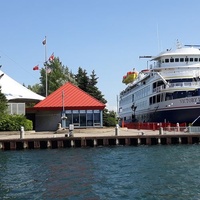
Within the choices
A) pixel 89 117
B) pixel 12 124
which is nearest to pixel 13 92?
pixel 12 124

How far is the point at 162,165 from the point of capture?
25578 mm

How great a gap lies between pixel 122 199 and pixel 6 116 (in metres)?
32.6

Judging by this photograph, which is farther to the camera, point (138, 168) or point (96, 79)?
point (96, 79)

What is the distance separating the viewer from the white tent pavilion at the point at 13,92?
181 ft

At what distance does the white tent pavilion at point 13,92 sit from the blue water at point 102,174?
21.1 m

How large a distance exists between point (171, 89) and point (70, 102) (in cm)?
1306

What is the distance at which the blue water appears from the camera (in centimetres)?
1800

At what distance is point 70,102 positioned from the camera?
52031mm

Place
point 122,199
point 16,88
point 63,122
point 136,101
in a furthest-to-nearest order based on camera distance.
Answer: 1. point 136,101
2. point 16,88
3. point 63,122
4. point 122,199

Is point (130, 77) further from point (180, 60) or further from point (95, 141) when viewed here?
point (95, 141)

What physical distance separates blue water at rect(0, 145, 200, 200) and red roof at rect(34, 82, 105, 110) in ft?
54.2

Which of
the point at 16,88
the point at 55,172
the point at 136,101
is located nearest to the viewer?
the point at 55,172

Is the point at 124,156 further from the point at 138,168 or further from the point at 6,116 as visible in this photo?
the point at 6,116

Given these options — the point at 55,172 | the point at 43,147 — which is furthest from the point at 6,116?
the point at 55,172
